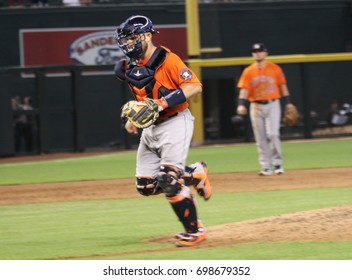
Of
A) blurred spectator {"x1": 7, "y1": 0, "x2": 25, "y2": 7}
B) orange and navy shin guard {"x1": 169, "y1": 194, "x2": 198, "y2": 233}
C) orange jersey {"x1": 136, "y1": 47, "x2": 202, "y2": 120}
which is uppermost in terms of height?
blurred spectator {"x1": 7, "y1": 0, "x2": 25, "y2": 7}

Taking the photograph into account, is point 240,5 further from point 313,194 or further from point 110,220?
point 110,220

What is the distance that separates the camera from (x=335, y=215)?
9664 millimetres

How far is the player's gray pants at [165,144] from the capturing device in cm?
827

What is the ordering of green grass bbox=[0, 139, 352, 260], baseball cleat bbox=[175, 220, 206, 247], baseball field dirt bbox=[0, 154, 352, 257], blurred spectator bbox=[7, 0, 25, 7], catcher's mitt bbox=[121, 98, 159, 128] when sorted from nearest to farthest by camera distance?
green grass bbox=[0, 139, 352, 260] < catcher's mitt bbox=[121, 98, 159, 128] < baseball cleat bbox=[175, 220, 206, 247] < baseball field dirt bbox=[0, 154, 352, 257] < blurred spectator bbox=[7, 0, 25, 7]

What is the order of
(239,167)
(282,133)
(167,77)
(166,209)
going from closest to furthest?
(167,77), (166,209), (239,167), (282,133)

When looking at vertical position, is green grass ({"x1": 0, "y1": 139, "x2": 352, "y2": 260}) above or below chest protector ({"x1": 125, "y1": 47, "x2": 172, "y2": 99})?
below

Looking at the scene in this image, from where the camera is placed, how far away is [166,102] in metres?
8.13

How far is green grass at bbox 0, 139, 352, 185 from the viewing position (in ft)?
54.4

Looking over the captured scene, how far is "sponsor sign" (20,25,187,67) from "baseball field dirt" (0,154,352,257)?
314 inches

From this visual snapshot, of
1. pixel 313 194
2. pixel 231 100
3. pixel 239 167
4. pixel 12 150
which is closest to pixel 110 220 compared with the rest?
pixel 313 194

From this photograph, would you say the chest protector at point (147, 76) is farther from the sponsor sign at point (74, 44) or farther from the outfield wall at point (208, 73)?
the sponsor sign at point (74, 44)

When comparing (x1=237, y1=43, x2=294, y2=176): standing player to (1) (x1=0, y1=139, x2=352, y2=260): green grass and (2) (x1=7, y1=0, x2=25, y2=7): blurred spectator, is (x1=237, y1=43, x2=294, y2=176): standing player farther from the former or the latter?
(2) (x1=7, y1=0, x2=25, y2=7): blurred spectator

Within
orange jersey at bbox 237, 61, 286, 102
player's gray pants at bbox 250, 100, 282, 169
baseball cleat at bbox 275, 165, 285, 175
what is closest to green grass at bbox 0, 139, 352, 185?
baseball cleat at bbox 275, 165, 285, 175

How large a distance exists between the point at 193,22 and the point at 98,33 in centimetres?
301
